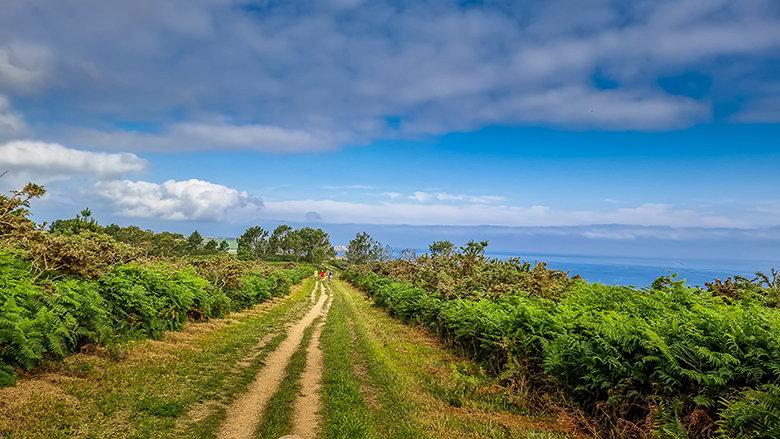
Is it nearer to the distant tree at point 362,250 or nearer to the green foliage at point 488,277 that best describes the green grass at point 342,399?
the green foliage at point 488,277

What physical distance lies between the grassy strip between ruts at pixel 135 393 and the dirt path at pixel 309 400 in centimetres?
159

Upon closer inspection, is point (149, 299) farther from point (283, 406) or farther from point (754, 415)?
point (754, 415)

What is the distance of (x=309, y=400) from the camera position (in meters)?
11.2

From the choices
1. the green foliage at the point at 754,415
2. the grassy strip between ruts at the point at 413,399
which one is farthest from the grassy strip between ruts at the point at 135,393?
the green foliage at the point at 754,415

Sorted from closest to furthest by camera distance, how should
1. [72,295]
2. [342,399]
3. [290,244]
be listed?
[342,399]
[72,295]
[290,244]

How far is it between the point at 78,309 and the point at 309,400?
22.4 feet

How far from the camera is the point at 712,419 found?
8039mm

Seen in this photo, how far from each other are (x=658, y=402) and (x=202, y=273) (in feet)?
81.4

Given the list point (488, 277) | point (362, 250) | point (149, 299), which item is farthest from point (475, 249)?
point (362, 250)

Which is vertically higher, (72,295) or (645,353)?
(72,295)

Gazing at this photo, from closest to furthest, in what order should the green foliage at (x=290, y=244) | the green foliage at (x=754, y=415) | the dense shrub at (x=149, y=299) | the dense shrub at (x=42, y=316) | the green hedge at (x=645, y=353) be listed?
1. the green foliage at (x=754, y=415)
2. the green hedge at (x=645, y=353)
3. the dense shrub at (x=42, y=316)
4. the dense shrub at (x=149, y=299)
5. the green foliage at (x=290, y=244)

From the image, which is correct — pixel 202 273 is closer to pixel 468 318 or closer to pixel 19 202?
pixel 19 202

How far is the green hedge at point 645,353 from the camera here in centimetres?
817

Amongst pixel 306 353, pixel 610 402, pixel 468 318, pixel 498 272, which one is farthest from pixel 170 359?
pixel 498 272
